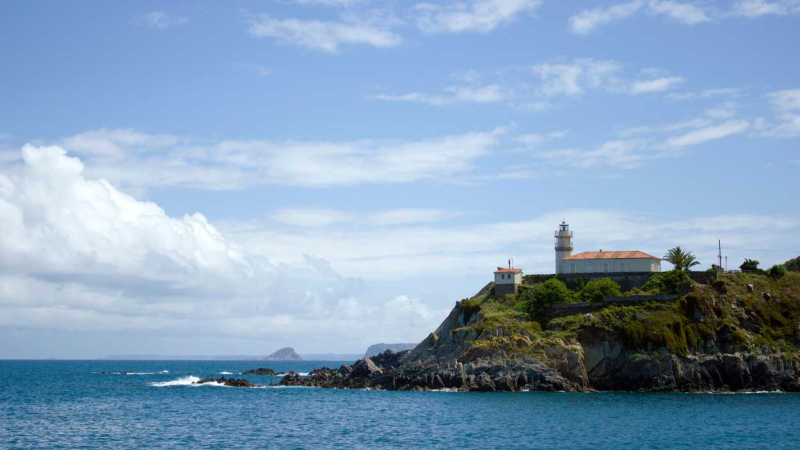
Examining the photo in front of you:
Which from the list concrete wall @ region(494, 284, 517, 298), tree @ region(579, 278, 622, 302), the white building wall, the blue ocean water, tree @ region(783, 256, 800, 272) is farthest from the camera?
the white building wall

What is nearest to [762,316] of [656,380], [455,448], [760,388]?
[760,388]

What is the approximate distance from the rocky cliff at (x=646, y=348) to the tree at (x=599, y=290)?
3.55 metres

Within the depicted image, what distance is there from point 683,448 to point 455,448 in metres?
13.6

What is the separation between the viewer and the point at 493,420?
59000 mm

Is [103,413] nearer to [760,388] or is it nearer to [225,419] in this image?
[225,419]

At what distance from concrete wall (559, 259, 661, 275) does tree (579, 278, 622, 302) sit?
16.1 feet

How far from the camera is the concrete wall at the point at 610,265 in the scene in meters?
98.7

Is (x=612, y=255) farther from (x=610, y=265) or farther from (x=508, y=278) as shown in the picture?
(x=508, y=278)

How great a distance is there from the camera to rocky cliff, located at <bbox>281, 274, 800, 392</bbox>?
8000cm

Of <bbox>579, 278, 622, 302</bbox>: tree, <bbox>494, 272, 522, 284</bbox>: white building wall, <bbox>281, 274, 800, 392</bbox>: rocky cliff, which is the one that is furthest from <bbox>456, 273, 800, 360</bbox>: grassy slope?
<bbox>494, 272, 522, 284</bbox>: white building wall

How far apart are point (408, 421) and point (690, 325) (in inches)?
1527

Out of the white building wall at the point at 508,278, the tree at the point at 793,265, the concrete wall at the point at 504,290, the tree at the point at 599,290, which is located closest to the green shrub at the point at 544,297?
the tree at the point at 599,290

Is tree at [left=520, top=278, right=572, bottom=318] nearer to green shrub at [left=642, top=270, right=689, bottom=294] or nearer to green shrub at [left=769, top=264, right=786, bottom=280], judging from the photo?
green shrub at [left=642, top=270, right=689, bottom=294]

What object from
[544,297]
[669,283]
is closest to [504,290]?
[544,297]
